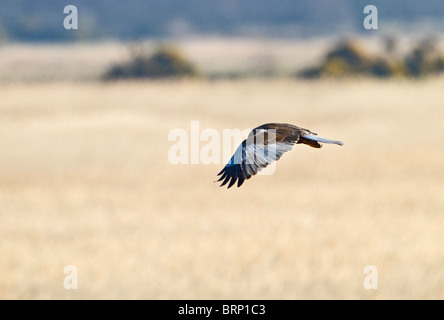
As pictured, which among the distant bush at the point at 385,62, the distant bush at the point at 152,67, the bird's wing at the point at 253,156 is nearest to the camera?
the bird's wing at the point at 253,156

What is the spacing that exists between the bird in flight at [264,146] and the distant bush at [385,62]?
29.7 m

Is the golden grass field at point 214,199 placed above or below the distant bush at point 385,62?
below

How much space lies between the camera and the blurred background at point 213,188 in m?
15.4

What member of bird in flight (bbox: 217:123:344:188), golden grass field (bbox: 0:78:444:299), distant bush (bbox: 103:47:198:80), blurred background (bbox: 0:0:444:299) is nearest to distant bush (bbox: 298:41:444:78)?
blurred background (bbox: 0:0:444:299)

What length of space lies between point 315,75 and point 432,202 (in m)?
14.3

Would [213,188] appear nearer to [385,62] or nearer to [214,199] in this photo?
[214,199]

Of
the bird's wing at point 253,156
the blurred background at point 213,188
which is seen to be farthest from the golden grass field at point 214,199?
the bird's wing at point 253,156

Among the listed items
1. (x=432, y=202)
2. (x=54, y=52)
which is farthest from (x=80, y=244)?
(x=54, y=52)

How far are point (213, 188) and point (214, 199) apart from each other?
47.6 inches

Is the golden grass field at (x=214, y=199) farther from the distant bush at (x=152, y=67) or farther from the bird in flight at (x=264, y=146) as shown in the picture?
the bird in flight at (x=264, y=146)

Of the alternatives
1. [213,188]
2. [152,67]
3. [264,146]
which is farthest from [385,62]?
[264,146]

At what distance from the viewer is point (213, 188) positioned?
862 inches

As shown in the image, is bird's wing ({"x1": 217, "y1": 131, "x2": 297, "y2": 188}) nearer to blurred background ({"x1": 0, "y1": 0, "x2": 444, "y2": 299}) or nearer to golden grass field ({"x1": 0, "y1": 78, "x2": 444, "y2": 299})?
blurred background ({"x1": 0, "y1": 0, "x2": 444, "y2": 299})

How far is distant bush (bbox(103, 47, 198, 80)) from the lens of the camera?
36.1m
